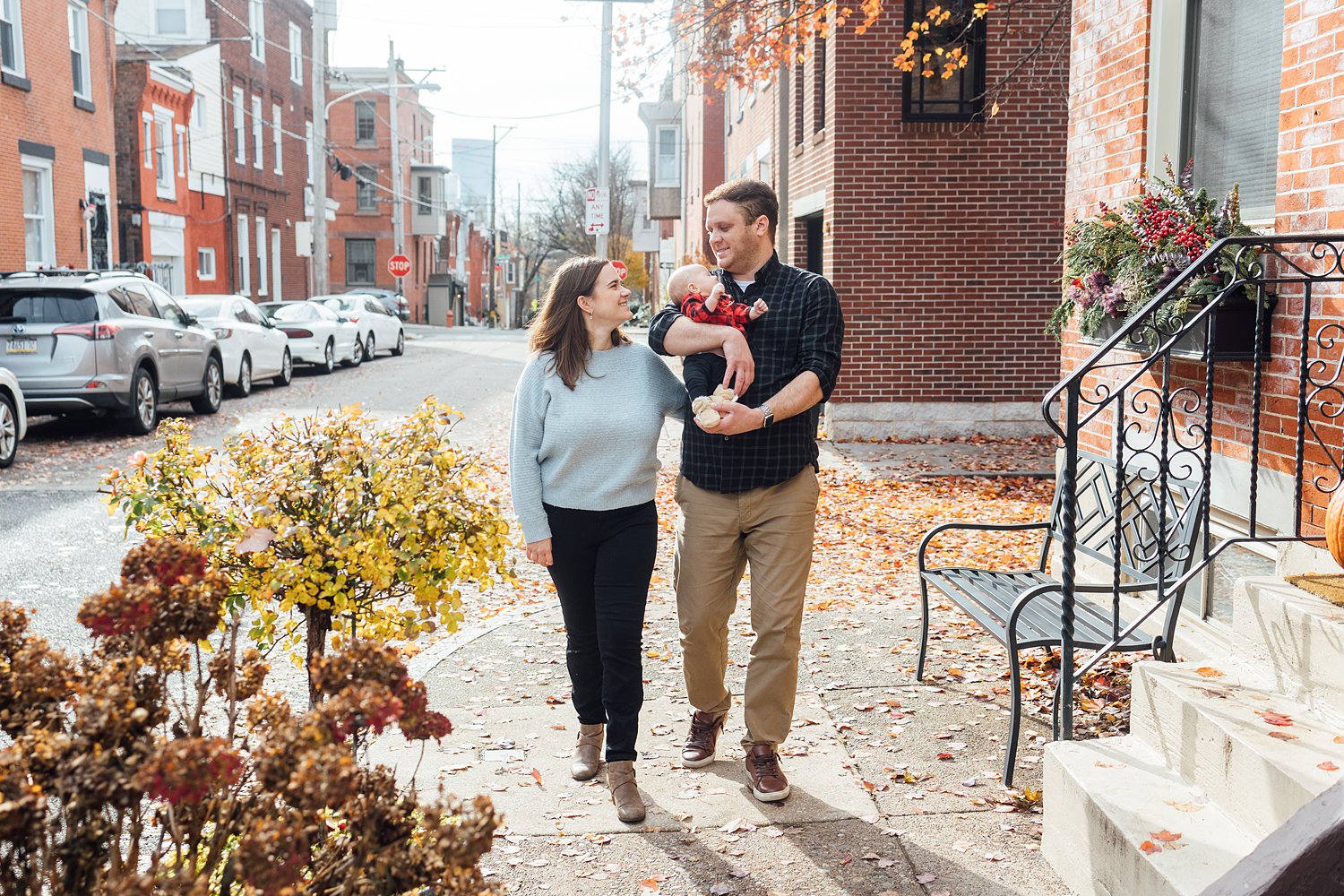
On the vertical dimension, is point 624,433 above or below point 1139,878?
above

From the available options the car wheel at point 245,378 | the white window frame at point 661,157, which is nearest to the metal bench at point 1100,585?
the car wheel at point 245,378

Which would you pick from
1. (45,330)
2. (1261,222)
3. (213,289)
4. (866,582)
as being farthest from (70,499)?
(213,289)

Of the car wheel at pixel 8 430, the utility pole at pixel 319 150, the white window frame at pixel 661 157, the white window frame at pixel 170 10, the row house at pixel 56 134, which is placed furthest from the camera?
the white window frame at pixel 661 157

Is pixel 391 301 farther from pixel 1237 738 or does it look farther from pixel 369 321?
pixel 1237 738

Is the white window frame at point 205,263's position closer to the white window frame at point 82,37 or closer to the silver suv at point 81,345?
the white window frame at point 82,37

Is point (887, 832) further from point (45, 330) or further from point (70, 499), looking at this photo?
point (45, 330)

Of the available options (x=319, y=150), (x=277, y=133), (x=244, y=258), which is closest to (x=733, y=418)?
(x=319, y=150)

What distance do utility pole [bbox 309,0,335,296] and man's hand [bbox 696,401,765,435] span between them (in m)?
28.2

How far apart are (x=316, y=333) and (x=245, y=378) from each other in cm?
439

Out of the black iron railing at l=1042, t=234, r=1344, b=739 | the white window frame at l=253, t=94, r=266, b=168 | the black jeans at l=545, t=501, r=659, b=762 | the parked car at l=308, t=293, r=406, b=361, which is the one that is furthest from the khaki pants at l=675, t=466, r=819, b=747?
the white window frame at l=253, t=94, r=266, b=168

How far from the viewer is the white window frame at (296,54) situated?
42719 millimetres

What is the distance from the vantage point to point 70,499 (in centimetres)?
1034

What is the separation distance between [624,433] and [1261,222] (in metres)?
3.08

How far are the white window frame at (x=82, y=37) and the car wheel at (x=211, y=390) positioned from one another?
884cm
